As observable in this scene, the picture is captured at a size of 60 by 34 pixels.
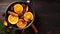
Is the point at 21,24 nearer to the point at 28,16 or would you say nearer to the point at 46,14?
the point at 28,16

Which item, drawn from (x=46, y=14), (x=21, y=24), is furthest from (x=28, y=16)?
(x=46, y=14)

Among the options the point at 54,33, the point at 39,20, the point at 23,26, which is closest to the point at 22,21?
the point at 23,26

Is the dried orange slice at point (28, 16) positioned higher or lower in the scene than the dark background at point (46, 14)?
higher

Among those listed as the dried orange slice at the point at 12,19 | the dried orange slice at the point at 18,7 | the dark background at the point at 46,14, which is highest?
the dried orange slice at the point at 18,7

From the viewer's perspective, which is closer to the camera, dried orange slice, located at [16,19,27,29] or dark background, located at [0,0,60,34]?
dried orange slice, located at [16,19,27,29]

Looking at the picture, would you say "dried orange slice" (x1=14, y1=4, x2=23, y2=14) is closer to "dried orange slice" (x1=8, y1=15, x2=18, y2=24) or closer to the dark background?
"dried orange slice" (x1=8, y1=15, x2=18, y2=24)

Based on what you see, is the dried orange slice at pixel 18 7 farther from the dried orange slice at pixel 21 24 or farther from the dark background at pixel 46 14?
the dark background at pixel 46 14

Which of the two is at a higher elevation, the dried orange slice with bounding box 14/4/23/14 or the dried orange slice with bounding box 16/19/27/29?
the dried orange slice with bounding box 14/4/23/14

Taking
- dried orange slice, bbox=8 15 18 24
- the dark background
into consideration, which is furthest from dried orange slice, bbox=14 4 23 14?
the dark background

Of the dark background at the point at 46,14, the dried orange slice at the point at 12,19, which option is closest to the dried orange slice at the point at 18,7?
the dried orange slice at the point at 12,19
